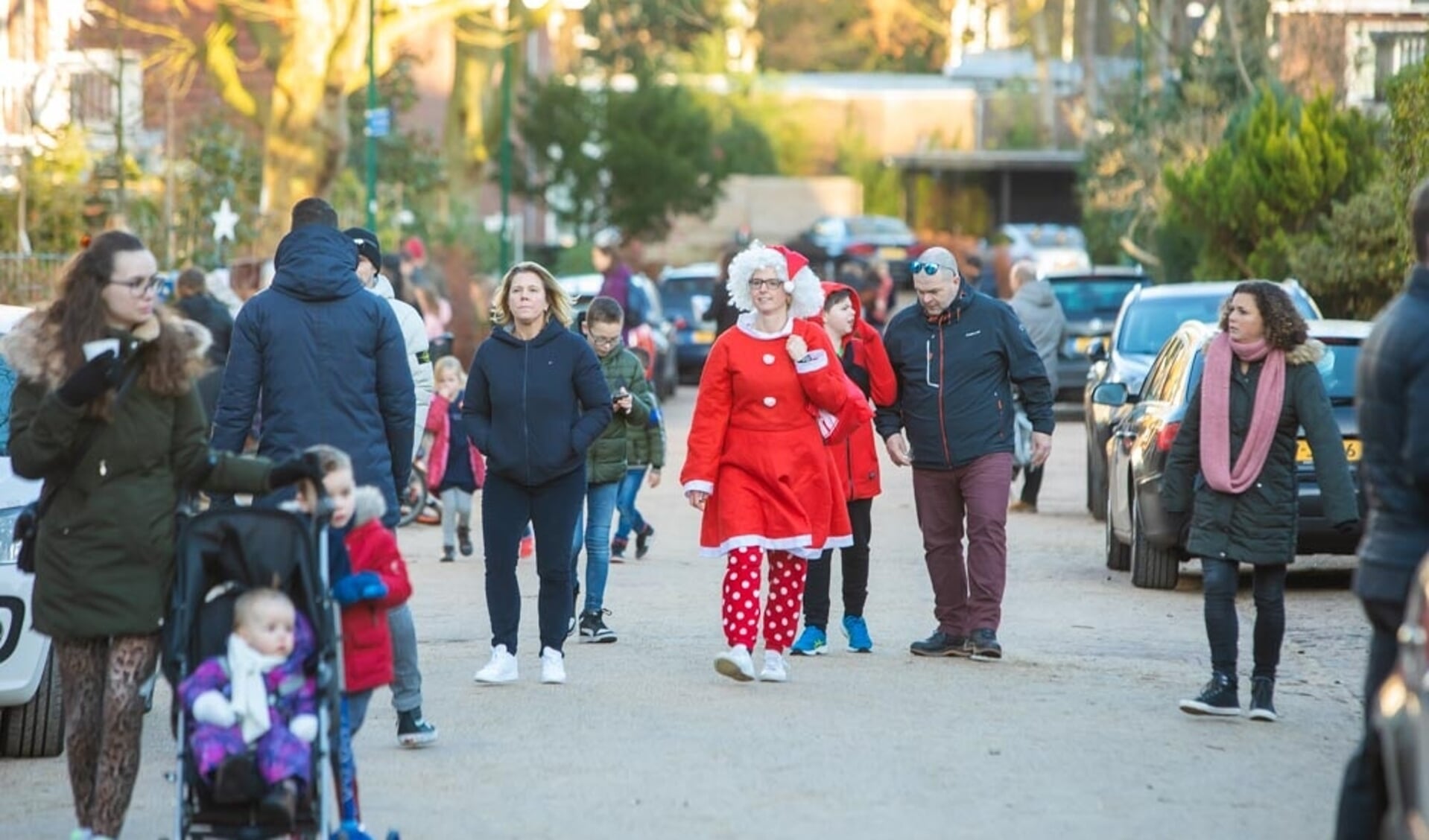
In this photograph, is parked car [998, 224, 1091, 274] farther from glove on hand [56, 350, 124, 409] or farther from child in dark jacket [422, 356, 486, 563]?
glove on hand [56, 350, 124, 409]

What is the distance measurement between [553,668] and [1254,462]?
9.86 ft

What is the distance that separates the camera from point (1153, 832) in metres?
7.74

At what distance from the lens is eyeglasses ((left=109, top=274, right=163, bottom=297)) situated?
7020 mm

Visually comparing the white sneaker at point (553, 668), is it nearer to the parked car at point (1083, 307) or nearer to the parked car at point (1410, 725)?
the parked car at point (1410, 725)

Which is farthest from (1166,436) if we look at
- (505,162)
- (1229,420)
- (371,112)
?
(505,162)

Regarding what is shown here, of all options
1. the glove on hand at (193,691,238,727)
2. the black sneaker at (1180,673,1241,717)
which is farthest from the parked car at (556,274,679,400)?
the glove on hand at (193,691,238,727)

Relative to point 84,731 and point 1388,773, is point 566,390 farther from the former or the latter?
point 1388,773

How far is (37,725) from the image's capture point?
9203mm

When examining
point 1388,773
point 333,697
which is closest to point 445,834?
point 333,697

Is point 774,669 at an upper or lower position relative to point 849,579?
lower

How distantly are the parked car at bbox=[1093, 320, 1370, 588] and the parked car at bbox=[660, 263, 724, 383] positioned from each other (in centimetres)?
1952

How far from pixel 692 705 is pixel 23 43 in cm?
2768

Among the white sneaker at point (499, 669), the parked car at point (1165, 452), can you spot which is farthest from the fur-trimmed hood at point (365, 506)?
the parked car at point (1165, 452)

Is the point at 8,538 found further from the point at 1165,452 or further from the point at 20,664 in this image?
the point at 1165,452
